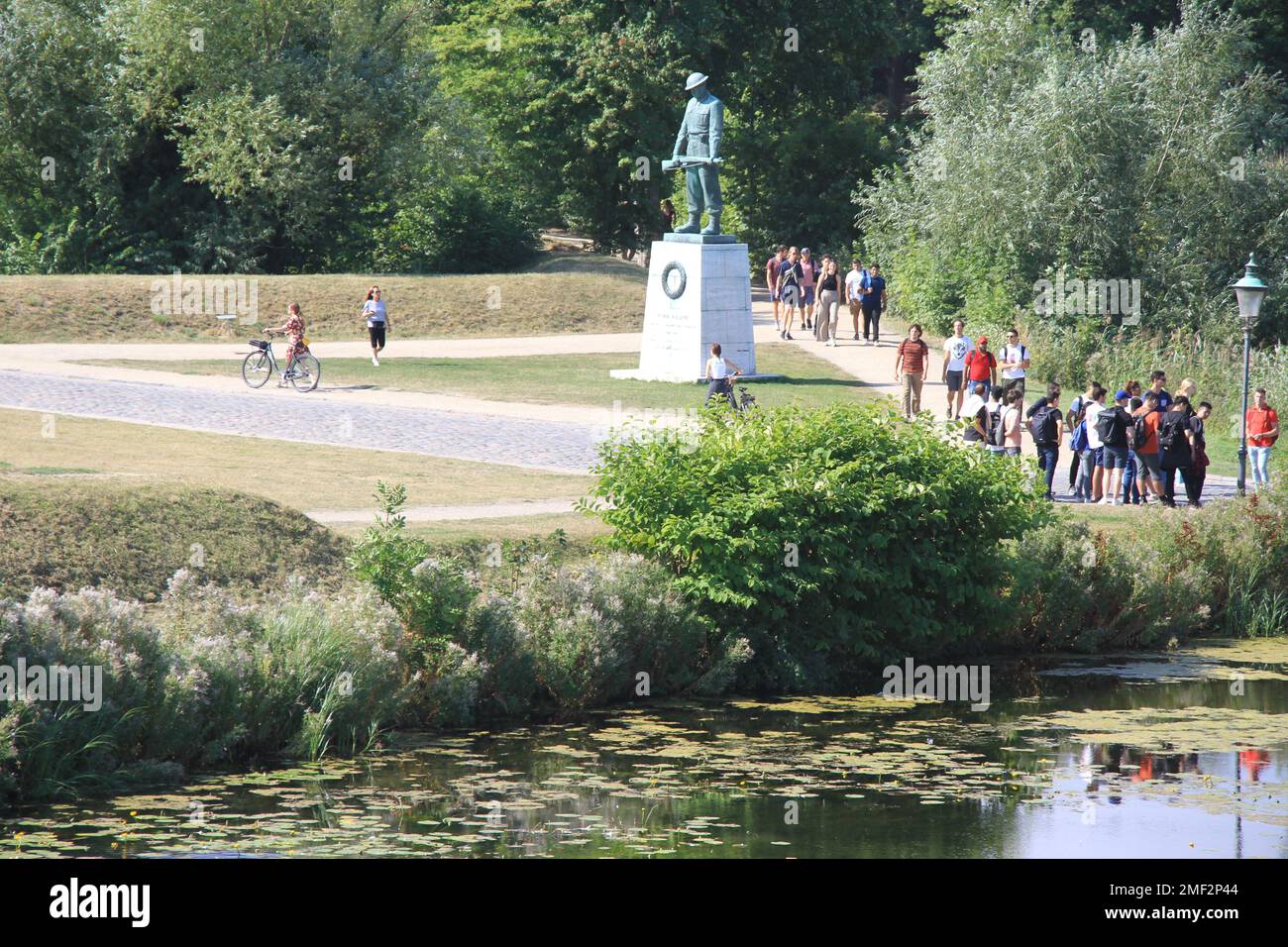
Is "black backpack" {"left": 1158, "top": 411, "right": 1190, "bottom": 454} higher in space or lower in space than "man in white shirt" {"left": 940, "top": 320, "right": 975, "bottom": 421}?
lower

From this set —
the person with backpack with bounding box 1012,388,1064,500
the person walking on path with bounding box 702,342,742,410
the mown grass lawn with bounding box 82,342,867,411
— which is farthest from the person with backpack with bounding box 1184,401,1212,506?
the mown grass lawn with bounding box 82,342,867,411

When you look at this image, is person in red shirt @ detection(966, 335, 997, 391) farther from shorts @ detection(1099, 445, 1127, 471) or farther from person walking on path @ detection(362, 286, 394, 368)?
person walking on path @ detection(362, 286, 394, 368)

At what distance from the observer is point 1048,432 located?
20859mm

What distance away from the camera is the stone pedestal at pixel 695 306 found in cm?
2958

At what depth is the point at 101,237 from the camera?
142 feet

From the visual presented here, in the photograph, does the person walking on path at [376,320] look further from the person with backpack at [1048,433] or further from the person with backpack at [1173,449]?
the person with backpack at [1173,449]

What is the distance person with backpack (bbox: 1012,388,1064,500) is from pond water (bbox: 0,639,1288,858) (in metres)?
6.61

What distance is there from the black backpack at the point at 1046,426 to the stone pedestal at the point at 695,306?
973 cm

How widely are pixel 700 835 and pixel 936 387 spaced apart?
73.9 ft

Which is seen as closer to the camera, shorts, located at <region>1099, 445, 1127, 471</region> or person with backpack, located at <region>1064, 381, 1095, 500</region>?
shorts, located at <region>1099, 445, 1127, 471</region>

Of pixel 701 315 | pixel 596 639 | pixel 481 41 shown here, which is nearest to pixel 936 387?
pixel 701 315

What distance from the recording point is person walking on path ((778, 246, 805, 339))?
126ft

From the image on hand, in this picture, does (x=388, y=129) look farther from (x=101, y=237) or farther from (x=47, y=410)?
(x=47, y=410)

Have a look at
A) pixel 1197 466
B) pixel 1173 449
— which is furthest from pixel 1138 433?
pixel 1197 466
